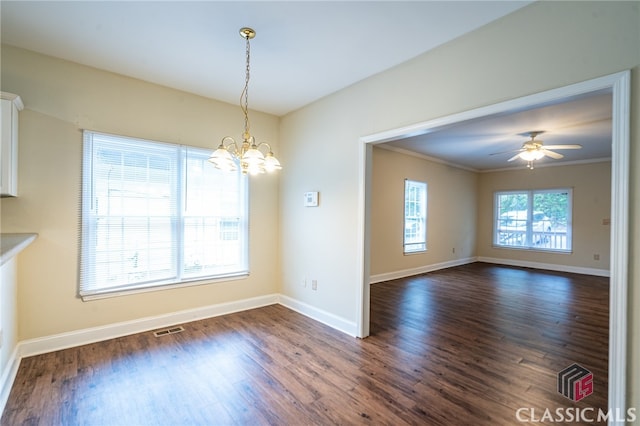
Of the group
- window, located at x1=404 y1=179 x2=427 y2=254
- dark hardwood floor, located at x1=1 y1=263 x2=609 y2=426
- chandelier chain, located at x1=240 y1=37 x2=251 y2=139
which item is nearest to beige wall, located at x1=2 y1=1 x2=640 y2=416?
chandelier chain, located at x1=240 y1=37 x2=251 y2=139

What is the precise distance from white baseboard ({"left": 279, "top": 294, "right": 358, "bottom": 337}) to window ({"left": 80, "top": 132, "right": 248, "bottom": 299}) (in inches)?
31.4

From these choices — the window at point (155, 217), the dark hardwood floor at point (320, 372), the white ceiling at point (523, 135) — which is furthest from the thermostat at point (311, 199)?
the white ceiling at point (523, 135)

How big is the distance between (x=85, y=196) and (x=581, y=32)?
14.3 ft

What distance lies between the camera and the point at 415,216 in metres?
6.85

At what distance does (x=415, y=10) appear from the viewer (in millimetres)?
2191

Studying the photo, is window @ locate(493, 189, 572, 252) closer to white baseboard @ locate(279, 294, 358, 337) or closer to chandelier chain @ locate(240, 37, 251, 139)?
white baseboard @ locate(279, 294, 358, 337)

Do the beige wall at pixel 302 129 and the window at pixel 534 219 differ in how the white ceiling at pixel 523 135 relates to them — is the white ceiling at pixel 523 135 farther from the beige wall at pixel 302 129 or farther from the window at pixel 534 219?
the window at pixel 534 219

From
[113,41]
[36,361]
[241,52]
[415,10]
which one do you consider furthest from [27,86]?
[415,10]

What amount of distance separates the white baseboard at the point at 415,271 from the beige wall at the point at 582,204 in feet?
5.02

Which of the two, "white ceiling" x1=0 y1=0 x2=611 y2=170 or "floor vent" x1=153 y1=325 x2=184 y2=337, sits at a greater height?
"white ceiling" x1=0 y1=0 x2=611 y2=170

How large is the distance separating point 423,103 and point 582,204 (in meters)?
7.00

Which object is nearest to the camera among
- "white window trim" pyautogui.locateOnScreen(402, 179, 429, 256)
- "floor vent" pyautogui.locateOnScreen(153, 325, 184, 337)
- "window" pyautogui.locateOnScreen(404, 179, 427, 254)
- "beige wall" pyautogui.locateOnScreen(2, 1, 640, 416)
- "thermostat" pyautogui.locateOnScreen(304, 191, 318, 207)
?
"beige wall" pyautogui.locateOnScreen(2, 1, 640, 416)

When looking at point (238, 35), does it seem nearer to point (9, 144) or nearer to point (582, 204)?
point (9, 144)

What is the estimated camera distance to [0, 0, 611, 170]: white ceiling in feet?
7.19
